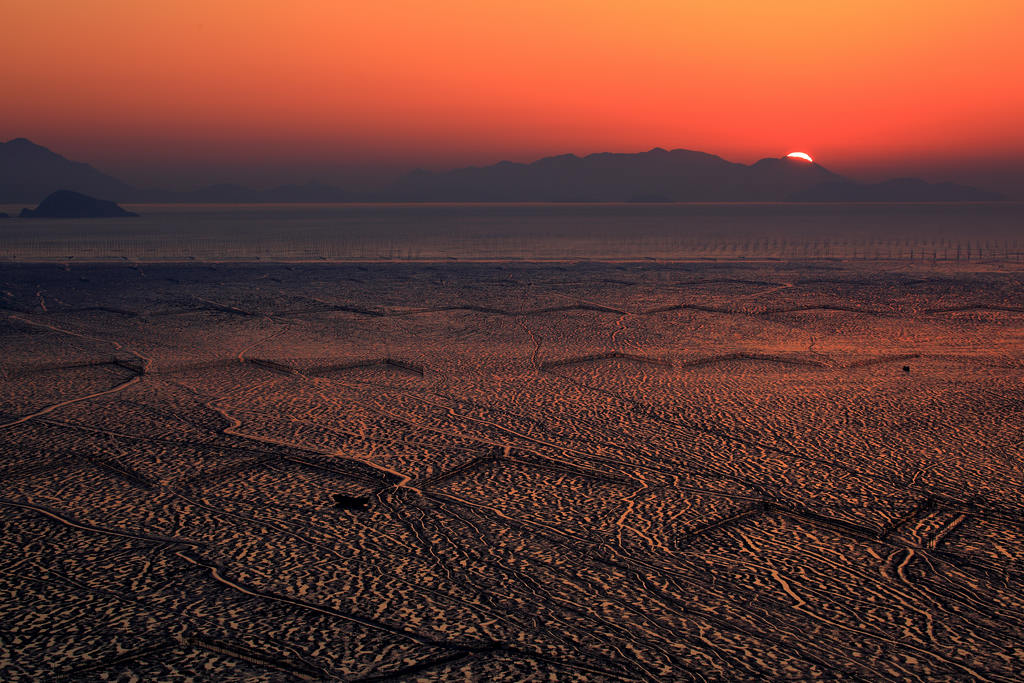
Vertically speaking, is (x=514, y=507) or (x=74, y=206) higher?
Result: (x=74, y=206)

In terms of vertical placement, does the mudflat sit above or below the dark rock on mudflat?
below

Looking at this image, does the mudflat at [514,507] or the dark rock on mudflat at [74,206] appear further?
the dark rock on mudflat at [74,206]

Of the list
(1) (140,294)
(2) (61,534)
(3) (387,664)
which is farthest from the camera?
(1) (140,294)

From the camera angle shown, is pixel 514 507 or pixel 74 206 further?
pixel 74 206

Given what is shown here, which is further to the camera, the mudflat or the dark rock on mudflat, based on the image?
the dark rock on mudflat

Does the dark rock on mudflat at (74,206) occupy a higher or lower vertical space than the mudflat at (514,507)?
higher

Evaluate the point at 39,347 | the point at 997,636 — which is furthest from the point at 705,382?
the point at 39,347

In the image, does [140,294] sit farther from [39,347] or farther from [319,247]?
[319,247]

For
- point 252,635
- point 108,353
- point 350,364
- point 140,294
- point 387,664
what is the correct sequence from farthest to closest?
1. point 140,294
2. point 108,353
3. point 350,364
4. point 252,635
5. point 387,664
